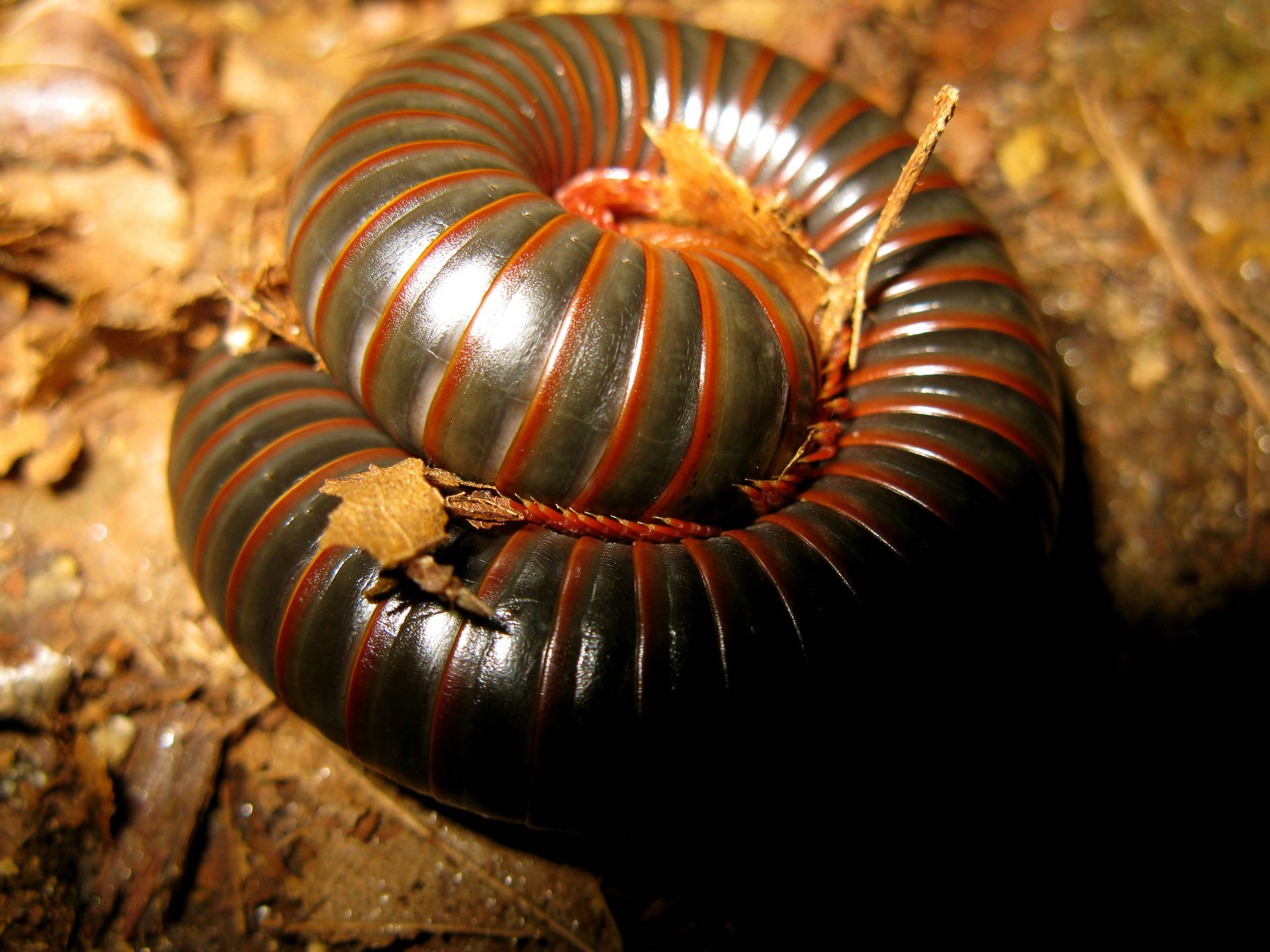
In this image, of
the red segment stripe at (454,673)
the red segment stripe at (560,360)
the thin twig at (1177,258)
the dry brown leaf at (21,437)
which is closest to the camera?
the red segment stripe at (454,673)

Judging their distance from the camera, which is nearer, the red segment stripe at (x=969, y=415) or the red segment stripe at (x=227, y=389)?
the red segment stripe at (x=969, y=415)

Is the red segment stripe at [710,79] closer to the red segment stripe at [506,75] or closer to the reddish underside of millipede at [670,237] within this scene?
the reddish underside of millipede at [670,237]

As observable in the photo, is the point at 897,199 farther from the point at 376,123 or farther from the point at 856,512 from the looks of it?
the point at 376,123

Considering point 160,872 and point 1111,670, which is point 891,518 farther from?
point 160,872

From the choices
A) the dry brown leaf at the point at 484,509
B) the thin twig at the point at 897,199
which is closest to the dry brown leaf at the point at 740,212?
the thin twig at the point at 897,199

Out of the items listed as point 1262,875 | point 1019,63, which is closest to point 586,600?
point 1262,875

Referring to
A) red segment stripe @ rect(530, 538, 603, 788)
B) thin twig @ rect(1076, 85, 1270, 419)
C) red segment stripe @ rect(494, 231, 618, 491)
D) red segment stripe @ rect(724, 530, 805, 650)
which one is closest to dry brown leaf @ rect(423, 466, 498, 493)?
red segment stripe @ rect(494, 231, 618, 491)

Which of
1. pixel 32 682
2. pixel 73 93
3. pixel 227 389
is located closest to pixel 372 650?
pixel 227 389
